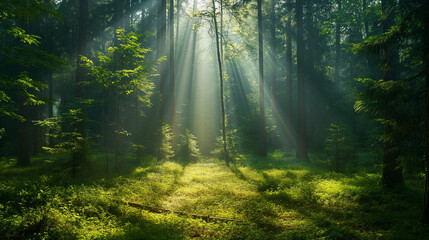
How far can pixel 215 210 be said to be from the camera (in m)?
6.65

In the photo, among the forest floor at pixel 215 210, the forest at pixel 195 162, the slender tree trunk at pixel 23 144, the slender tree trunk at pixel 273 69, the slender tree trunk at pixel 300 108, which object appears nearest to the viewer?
the forest floor at pixel 215 210

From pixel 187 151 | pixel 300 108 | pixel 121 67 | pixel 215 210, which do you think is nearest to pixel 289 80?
pixel 300 108

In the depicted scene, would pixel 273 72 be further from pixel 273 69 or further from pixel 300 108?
pixel 300 108

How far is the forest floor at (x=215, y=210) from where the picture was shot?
4918mm

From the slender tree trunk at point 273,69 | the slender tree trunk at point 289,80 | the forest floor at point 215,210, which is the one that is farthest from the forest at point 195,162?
the slender tree trunk at point 273,69

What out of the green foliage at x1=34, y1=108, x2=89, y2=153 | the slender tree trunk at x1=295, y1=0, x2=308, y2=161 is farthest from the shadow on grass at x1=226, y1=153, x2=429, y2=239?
the green foliage at x1=34, y1=108, x2=89, y2=153

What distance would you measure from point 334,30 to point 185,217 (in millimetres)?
28777

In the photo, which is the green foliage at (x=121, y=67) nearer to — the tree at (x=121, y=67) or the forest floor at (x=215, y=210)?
the tree at (x=121, y=67)

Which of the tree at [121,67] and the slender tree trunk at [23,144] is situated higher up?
the tree at [121,67]

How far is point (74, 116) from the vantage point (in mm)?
9766

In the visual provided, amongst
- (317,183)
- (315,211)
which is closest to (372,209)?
(315,211)

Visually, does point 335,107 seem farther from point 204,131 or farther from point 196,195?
point 196,195

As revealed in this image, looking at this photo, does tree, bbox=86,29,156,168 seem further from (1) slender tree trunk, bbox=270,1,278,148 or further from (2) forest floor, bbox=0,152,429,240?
(1) slender tree trunk, bbox=270,1,278,148

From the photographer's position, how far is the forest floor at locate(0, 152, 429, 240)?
4.92 m
